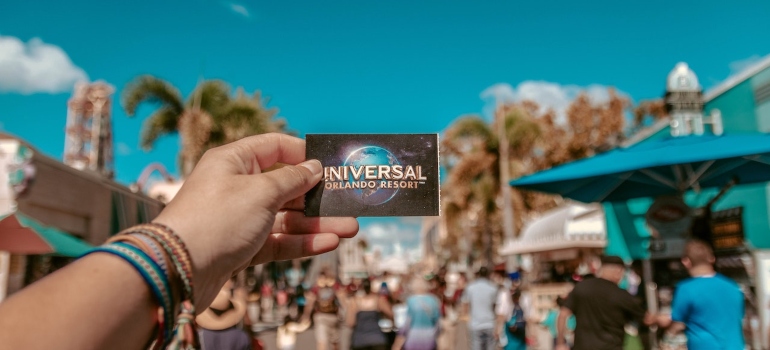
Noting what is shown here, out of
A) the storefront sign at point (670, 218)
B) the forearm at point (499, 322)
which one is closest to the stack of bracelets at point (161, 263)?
the storefront sign at point (670, 218)

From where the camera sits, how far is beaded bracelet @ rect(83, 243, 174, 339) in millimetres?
1081

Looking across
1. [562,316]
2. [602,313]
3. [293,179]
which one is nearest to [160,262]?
[293,179]

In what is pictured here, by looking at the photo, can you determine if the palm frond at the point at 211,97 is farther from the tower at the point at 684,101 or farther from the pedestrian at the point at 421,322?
the tower at the point at 684,101

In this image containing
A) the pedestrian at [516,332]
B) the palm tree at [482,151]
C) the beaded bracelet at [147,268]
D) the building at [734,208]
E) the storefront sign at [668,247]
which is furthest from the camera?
the palm tree at [482,151]

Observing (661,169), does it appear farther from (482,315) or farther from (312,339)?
(312,339)

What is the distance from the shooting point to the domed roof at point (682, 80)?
9.49 meters

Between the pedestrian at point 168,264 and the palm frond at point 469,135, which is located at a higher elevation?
the palm frond at point 469,135

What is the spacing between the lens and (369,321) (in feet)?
28.7

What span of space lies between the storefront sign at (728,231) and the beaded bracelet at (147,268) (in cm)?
879

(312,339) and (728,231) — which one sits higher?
(728,231)

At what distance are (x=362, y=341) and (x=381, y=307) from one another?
638 millimetres

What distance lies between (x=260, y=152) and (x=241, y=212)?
0.32 m

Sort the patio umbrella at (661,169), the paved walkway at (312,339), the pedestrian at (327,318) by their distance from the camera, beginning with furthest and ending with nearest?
the paved walkway at (312,339) < the pedestrian at (327,318) < the patio umbrella at (661,169)

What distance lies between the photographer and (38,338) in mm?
942
